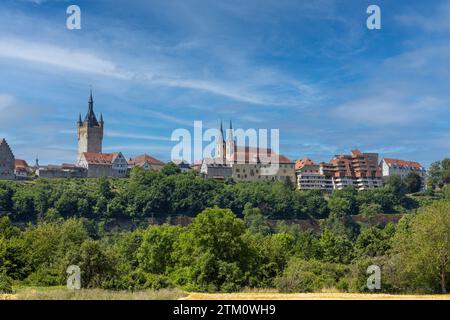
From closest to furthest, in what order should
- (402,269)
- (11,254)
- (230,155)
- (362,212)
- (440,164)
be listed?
(402,269) → (11,254) → (362,212) → (440,164) → (230,155)

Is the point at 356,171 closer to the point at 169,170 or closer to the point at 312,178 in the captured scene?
the point at 312,178

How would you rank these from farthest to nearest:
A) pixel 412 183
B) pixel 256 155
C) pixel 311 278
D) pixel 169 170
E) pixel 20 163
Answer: pixel 256 155, pixel 20 163, pixel 412 183, pixel 169 170, pixel 311 278

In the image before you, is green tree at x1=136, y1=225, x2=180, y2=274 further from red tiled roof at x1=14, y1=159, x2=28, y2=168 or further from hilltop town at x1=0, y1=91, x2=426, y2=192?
red tiled roof at x1=14, y1=159, x2=28, y2=168

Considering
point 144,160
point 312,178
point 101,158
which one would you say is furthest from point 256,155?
point 101,158

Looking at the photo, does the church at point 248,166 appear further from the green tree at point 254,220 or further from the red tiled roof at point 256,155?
the green tree at point 254,220
